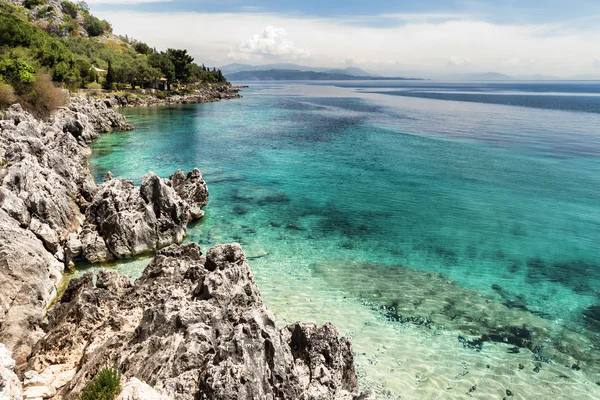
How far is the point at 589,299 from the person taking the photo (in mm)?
25031

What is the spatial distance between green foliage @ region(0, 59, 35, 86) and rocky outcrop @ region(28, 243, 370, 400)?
61826mm

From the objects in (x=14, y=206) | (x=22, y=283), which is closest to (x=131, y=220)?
(x=14, y=206)

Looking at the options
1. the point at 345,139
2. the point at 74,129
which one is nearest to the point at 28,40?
the point at 74,129

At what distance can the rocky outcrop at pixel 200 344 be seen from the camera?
1138cm

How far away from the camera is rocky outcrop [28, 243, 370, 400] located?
1138 cm

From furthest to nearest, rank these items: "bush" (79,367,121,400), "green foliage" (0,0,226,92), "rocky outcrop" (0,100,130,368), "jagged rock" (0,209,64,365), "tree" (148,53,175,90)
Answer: "tree" (148,53,175,90) < "green foliage" (0,0,226,92) < "rocky outcrop" (0,100,130,368) < "jagged rock" (0,209,64,365) < "bush" (79,367,121,400)

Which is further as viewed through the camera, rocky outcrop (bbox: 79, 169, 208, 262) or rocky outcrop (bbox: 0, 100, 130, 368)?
rocky outcrop (bbox: 79, 169, 208, 262)

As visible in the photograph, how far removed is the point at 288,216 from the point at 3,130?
116 feet

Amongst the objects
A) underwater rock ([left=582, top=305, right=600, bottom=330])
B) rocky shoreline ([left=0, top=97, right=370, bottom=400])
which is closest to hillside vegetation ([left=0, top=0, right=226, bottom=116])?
rocky shoreline ([left=0, top=97, right=370, bottom=400])

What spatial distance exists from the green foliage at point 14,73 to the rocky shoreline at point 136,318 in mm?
45037

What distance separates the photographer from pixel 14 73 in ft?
204

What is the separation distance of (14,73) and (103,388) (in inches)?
2849

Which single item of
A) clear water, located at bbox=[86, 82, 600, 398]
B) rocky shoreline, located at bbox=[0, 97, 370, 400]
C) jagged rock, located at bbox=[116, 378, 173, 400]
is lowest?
clear water, located at bbox=[86, 82, 600, 398]

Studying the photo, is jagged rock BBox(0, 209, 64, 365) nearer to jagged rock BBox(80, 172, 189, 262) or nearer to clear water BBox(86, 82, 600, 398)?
jagged rock BBox(80, 172, 189, 262)
